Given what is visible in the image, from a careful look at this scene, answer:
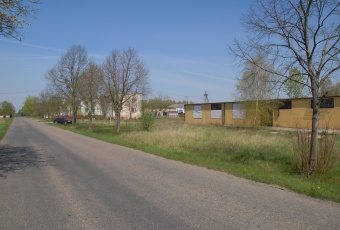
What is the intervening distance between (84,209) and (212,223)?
236 centimetres

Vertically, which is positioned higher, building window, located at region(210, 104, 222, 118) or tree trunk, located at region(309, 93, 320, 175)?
building window, located at region(210, 104, 222, 118)

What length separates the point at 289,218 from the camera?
5246mm

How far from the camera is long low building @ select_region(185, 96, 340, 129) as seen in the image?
32062 millimetres

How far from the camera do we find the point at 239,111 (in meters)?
43.4

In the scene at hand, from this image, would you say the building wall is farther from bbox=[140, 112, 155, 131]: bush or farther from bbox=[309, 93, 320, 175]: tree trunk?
bbox=[309, 93, 320, 175]: tree trunk

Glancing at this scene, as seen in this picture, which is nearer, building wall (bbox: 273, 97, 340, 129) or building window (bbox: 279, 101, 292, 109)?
building wall (bbox: 273, 97, 340, 129)

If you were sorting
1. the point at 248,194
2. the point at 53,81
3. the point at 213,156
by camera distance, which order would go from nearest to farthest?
1. the point at 248,194
2. the point at 213,156
3. the point at 53,81

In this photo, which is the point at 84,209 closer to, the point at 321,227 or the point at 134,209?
the point at 134,209

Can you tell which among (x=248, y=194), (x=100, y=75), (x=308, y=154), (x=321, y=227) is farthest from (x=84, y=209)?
(x=100, y=75)

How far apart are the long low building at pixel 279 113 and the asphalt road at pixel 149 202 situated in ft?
66.8

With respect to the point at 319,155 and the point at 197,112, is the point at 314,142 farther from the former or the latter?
the point at 197,112

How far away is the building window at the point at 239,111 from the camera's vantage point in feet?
138

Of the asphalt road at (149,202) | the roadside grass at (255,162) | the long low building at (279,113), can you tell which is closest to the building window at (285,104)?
the long low building at (279,113)

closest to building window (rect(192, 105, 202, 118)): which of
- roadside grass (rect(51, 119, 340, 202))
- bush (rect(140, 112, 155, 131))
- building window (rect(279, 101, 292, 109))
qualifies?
building window (rect(279, 101, 292, 109))
